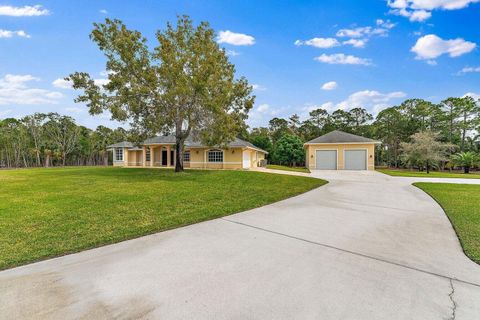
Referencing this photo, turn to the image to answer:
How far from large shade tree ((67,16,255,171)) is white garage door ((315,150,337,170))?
13061mm

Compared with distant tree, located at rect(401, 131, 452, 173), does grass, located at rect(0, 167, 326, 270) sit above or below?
below

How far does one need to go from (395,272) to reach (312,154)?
72.2 ft

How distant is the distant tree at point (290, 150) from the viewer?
109 feet

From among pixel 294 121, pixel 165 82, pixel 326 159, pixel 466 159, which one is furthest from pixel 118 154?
Result: pixel 466 159

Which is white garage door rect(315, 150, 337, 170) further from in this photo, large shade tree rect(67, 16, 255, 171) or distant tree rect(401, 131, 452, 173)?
large shade tree rect(67, 16, 255, 171)

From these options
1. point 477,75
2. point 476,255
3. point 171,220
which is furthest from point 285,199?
point 477,75

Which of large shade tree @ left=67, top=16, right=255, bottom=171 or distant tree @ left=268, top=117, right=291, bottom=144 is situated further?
distant tree @ left=268, top=117, right=291, bottom=144

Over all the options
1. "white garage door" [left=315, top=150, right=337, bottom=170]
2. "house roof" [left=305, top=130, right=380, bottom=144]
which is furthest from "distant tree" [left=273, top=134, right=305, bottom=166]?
"white garage door" [left=315, top=150, right=337, bottom=170]

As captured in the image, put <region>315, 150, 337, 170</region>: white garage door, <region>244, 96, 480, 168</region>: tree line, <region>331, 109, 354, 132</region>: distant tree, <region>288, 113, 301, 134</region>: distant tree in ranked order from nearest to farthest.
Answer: <region>315, 150, 337, 170</region>: white garage door
<region>244, 96, 480, 168</region>: tree line
<region>331, 109, 354, 132</region>: distant tree
<region>288, 113, 301, 134</region>: distant tree

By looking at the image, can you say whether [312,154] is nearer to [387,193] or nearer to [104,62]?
[387,193]

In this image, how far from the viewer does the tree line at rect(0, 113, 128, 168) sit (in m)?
34.9

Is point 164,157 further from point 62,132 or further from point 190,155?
point 62,132

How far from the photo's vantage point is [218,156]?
2286cm

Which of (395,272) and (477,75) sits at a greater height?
Answer: (477,75)
